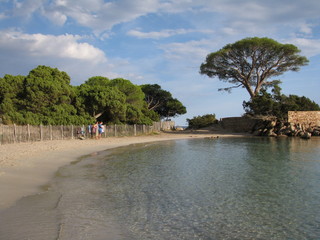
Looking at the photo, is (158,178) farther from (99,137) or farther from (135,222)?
(99,137)

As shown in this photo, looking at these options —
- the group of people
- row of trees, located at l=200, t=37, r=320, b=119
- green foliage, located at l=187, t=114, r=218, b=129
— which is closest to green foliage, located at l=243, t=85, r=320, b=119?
row of trees, located at l=200, t=37, r=320, b=119

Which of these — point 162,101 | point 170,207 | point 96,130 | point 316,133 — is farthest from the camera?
point 162,101

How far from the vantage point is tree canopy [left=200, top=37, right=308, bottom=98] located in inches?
1395

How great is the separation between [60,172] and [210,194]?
18.8ft

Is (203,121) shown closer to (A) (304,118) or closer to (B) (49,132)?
(A) (304,118)

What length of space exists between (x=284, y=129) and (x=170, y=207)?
3075cm

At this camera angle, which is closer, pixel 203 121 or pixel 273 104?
pixel 273 104

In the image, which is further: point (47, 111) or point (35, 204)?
point (47, 111)

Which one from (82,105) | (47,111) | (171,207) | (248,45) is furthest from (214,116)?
(171,207)

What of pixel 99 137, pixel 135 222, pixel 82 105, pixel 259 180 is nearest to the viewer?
pixel 135 222

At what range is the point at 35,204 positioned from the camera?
609 cm

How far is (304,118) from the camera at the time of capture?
33875mm

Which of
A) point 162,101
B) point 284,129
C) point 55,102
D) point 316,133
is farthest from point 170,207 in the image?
point 162,101

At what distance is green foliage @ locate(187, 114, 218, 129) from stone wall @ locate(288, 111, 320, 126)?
1502 cm
